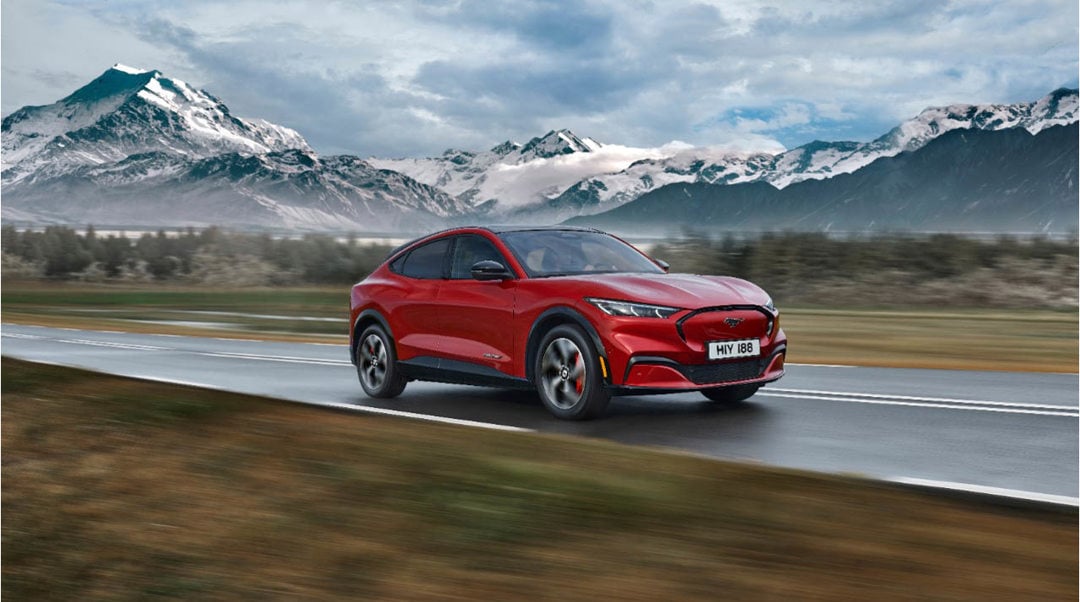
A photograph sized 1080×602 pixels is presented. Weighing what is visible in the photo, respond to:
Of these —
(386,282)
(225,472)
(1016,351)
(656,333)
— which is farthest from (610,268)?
(1016,351)

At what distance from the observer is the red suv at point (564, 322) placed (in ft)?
29.3

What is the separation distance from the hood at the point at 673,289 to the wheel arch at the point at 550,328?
237 millimetres

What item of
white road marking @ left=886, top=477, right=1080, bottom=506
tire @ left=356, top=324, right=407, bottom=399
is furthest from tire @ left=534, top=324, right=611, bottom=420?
white road marking @ left=886, top=477, right=1080, bottom=506

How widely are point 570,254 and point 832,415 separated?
8.07 feet

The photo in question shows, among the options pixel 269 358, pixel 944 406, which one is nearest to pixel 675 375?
pixel 944 406

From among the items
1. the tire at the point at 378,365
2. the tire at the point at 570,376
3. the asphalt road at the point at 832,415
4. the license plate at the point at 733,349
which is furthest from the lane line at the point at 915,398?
the tire at the point at 378,365

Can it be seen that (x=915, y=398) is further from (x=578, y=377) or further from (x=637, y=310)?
(x=578, y=377)

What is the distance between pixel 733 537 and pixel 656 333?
3631 millimetres

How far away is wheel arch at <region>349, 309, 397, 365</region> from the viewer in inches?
440

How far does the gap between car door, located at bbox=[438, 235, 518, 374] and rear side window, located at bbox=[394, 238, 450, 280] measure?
146 mm

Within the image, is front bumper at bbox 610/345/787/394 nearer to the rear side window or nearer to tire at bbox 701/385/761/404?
tire at bbox 701/385/761/404

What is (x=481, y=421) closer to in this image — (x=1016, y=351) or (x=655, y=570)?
(x=655, y=570)

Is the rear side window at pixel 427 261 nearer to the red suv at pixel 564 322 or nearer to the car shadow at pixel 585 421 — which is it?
the red suv at pixel 564 322

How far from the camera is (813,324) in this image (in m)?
22.2
